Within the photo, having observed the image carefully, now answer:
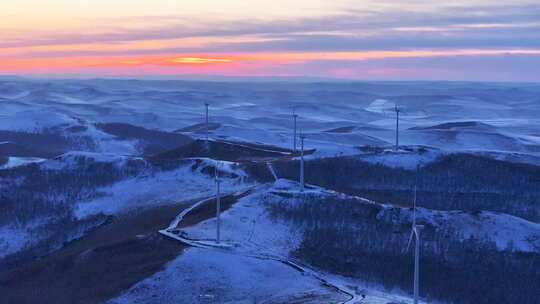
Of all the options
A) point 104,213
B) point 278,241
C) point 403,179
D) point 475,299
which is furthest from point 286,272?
point 403,179

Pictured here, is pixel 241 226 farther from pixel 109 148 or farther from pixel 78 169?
pixel 109 148

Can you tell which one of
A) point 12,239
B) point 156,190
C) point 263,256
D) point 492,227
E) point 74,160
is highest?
point 263,256

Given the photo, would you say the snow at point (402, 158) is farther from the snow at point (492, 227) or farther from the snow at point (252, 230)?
the snow at point (252, 230)

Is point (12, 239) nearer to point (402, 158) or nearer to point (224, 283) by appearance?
point (224, 283)

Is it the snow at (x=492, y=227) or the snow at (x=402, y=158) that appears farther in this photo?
the snow at (x=402, y=158)

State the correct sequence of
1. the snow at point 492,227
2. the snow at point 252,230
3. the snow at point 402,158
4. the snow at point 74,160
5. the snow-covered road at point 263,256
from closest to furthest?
the snow-covered road at point 263,256
the snow at point 252,230
the snow at point 492,227
the snow at point 402,158
the snow at point 74,160

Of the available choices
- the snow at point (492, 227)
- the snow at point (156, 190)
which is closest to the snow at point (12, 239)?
the snow at point (156, 190)

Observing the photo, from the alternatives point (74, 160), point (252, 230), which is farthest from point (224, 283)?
point (74, 160)
